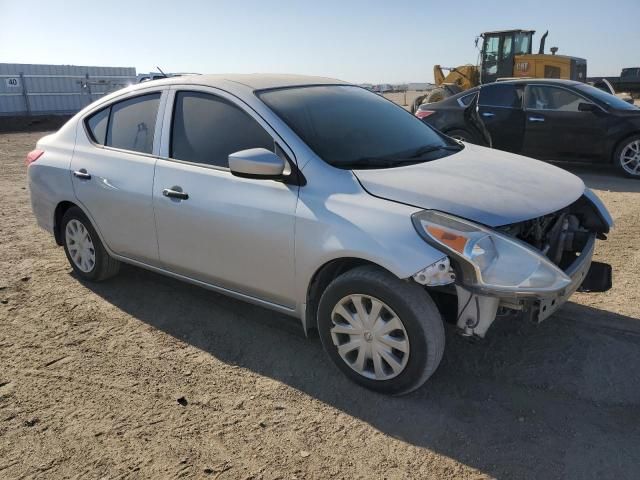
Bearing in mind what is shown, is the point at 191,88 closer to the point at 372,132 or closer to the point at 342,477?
the point at 372,132

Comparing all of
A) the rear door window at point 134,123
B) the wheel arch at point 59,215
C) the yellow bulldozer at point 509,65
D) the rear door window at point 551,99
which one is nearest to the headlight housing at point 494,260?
the rear door window at point 134,123

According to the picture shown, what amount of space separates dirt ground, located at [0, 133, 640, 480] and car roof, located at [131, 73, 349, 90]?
1.66 m

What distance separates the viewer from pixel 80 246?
4.75 meters

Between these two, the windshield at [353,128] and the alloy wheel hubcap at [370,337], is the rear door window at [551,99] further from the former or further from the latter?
the alloy wheel hubcap at [370,337]

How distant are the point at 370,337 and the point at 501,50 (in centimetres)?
1664

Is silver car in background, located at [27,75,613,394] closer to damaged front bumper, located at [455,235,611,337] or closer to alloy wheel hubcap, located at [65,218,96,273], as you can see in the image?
damaged front bumper, located at [455,235,611,337]

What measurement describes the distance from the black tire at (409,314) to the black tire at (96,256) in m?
2.46

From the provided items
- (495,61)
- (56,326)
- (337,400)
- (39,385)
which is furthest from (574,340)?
(495,61)

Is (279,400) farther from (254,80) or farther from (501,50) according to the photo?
(501,50)

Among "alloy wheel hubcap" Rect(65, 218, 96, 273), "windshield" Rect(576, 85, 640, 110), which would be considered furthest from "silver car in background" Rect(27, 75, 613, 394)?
"windshield" Rect(576, 85, 640, 110)

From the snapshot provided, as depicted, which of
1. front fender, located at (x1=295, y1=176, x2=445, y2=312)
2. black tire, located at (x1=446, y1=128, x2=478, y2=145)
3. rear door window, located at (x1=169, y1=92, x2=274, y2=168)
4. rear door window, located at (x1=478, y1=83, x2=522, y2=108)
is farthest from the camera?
black tire, located at (x1=446, y1=128, x2=478, y2=145)

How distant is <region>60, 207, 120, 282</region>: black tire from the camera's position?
4578 mm

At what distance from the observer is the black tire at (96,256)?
15.0 feet

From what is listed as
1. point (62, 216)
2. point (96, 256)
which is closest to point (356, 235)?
point (96, 256)
